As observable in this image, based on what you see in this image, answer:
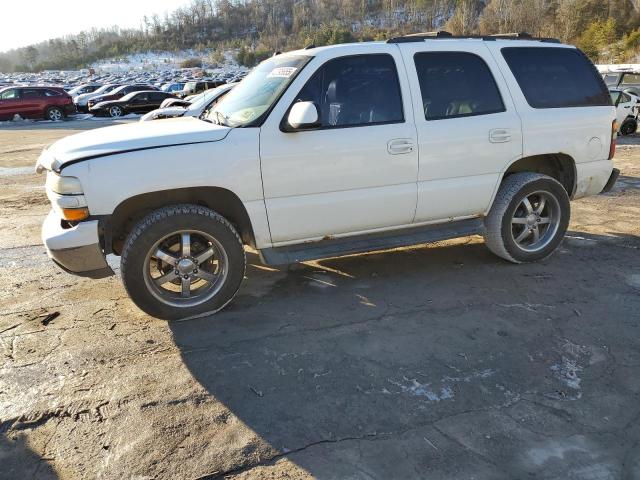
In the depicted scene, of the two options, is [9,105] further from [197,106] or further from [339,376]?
[339,376]

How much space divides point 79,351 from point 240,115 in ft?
6.95

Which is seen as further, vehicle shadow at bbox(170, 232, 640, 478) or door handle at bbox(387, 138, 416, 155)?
door handle at bbox(387, 138, 416, 155)

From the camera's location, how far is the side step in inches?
161

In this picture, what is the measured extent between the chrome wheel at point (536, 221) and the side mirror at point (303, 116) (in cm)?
232

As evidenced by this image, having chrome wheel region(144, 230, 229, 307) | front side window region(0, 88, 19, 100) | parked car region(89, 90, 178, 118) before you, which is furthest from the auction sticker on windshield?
front side window region(0, 88, 19, 100)

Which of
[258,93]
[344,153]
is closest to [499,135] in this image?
[344,153]

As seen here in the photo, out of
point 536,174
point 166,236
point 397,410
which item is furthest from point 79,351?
point 536,174

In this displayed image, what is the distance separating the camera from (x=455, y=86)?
4.50 m

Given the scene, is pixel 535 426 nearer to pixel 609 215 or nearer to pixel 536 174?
pixel 536 174

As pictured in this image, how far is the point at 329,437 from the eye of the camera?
8.87 ft

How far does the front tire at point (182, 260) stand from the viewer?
12.1 ft

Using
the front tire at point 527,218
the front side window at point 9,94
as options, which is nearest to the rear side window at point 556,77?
the front tire at point 527,218

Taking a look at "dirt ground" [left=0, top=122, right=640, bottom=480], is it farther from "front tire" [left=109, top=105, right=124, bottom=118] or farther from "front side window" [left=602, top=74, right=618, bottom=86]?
"front tire" [left=109, top=105, right=124, bottom=118]

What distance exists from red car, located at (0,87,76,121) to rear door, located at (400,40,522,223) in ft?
83.6
